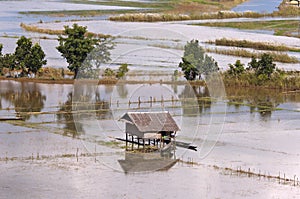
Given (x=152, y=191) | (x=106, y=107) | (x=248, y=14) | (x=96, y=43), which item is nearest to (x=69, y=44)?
(x=96, y=43)

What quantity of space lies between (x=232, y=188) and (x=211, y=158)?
191 centimetres

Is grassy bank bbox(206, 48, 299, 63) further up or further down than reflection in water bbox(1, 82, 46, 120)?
further up

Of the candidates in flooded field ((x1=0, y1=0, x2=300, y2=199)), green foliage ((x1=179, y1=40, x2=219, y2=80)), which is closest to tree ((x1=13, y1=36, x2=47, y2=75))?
flooded field ((x1=0, y1=0, x2=300, y2=199))

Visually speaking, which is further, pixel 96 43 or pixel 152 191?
pixel 96 43

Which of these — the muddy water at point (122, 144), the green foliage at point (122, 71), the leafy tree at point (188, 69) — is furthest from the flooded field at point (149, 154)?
the leafy tree at point (188, 69)

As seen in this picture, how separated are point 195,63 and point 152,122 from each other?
7.77 m

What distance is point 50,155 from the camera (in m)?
12.1

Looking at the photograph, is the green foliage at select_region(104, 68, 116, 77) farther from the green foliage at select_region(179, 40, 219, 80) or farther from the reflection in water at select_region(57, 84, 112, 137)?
the green foliage at select_region(179, 40, 219, 80)

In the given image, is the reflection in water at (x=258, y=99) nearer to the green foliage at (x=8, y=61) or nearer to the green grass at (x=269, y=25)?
the green foliage at (x=8, y=61)

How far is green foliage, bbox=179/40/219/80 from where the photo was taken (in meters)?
18.9

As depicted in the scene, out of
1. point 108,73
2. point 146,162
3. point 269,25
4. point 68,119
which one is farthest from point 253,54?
point 146,162

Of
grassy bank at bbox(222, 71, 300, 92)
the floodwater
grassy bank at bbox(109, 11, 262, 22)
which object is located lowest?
grassy bank at bbox(222, 71, 300, 92)

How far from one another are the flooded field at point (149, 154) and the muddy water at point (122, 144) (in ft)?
0.05

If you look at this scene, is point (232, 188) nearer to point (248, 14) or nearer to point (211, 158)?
point (211, 158)
